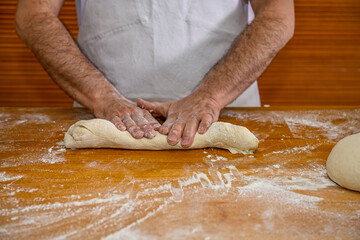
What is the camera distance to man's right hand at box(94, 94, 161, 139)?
1182 mm

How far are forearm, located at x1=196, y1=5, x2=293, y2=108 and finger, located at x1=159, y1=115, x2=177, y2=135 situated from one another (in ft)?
0.57

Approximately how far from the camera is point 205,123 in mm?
1215

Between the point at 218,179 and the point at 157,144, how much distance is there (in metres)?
0.26

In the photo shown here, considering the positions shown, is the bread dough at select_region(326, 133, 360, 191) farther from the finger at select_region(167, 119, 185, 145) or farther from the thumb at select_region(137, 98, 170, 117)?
the thumb at select_region(137, 98, 170, 117)

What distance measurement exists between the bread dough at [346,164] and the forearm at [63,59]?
82 cm

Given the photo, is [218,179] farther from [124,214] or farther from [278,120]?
[278,120]

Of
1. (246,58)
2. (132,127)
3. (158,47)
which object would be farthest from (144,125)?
(246,58)

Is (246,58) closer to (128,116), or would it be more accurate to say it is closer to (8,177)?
(128,116)

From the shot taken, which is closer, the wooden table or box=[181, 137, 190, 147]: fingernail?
the wooden table

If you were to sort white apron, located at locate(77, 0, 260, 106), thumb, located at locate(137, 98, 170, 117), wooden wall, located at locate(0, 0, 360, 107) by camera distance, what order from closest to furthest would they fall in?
thumb, located at locate(137, 98, 170, 117)
white apron, located at locate(77, 0, 260, 106)
wooden wall, located at locate(0, 0, 360, 107)

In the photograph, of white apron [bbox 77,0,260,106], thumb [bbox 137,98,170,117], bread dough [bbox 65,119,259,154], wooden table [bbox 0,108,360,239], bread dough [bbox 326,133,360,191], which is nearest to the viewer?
wooden table [bbox 0,108,360,239]

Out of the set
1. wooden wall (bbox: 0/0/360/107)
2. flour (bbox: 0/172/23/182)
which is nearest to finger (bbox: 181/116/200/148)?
flour (bbox: 0/172/23/182)

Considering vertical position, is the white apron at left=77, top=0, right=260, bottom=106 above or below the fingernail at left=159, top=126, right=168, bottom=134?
above

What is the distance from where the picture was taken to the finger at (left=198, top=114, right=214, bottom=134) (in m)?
1.18
